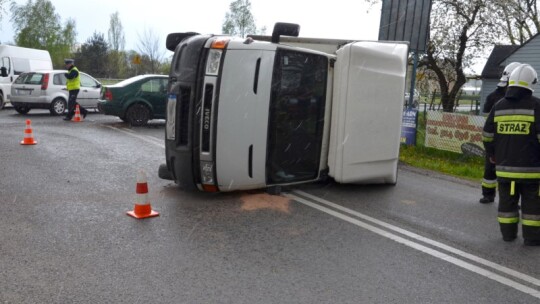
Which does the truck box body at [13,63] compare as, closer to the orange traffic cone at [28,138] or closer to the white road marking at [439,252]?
the orange traffic cone at [28,138]

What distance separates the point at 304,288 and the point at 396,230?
6.62ft

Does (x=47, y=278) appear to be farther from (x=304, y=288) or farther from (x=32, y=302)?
(x=304, y=288)

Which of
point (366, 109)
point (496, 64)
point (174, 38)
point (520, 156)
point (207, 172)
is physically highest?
point (496, 64)

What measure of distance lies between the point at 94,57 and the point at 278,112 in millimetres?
51412

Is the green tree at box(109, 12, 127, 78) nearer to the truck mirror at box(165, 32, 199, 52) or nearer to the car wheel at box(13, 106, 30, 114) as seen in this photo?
the car wheel at box(13, 106, 30, 114)

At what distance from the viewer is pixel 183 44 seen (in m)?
6.72

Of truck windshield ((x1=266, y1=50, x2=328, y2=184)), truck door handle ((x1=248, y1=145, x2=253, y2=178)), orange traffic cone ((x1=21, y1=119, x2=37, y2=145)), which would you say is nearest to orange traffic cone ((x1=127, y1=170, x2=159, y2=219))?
truck door handle ((x1=248, y1=145, x2=253, y2=178))

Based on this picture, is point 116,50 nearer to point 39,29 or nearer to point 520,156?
point 39,29

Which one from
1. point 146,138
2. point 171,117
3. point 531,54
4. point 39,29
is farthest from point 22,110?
point 39,29

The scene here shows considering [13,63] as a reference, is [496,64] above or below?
above

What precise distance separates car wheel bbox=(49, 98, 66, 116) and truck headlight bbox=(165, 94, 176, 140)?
1219 cm

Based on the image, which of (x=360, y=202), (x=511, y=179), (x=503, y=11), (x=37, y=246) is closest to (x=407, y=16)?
(x=360, y=202)

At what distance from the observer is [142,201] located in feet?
19.3

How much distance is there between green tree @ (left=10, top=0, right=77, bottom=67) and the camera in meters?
58.8
